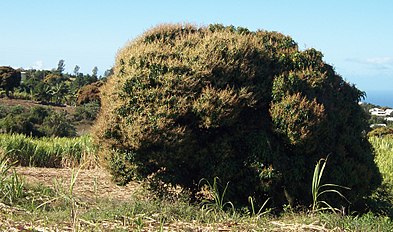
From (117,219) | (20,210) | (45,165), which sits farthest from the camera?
(45,165)

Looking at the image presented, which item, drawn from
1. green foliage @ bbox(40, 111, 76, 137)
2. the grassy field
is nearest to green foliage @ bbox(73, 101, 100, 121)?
green foliage @ bbox(40, 111, 76, 137)

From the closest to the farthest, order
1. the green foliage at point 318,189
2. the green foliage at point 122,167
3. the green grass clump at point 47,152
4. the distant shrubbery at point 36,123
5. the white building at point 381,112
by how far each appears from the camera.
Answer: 1. the green foliage at point 318,189
2. the green foliage at point 122,167
3. the green grass clump at point 47,152
4. the distant shrubbery at point 36,123
5. the white building at point 381,112

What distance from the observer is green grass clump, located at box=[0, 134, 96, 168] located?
11.7 metres

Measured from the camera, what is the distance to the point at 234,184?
24.2ft

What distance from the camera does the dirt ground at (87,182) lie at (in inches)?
340

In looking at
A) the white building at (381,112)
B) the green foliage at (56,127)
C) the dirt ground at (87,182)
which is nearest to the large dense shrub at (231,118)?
the dirt ground at (87,182)

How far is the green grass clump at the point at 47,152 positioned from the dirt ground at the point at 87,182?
26.5 inches

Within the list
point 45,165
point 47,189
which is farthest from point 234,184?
point 45,165

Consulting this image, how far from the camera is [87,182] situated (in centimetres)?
984

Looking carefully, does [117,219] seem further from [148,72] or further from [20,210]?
[148,72]

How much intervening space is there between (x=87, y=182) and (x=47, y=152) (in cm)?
263

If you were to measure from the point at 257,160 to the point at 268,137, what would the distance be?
34 cm

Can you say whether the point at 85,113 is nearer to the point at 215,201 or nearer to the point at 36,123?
the point at 36,123

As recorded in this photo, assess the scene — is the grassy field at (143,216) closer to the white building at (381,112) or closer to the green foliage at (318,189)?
the green foliage at (318,189)
